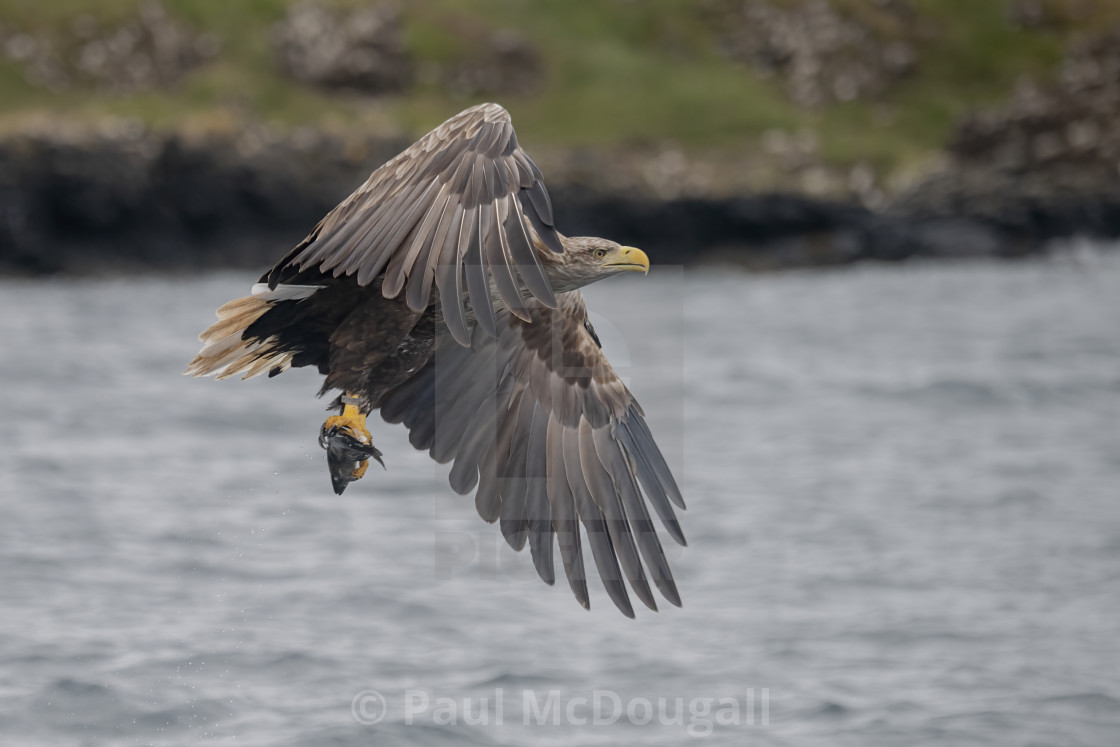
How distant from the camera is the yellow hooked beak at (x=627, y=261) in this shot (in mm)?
5617

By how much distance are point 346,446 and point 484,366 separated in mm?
666

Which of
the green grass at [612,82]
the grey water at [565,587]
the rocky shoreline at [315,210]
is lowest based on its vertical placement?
the grey water at [565,587]

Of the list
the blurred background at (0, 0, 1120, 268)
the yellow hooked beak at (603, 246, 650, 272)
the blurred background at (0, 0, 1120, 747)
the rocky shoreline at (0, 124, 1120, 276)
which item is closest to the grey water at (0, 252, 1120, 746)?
the blurred background at (0, 0, 1120, 747)

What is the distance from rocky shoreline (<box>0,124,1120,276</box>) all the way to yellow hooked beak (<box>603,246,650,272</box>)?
74.2 feet

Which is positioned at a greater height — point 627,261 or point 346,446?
point 627,261

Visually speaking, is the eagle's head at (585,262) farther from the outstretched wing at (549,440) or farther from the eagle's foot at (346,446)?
the eagle's foot at (346,446)

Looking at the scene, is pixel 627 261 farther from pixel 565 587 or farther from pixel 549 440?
pixel 565 587

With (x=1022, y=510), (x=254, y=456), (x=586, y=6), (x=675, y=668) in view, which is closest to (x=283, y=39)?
(x=586, y=6)

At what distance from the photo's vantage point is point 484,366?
19.9ft

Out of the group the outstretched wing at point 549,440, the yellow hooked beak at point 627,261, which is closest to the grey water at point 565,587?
the outstretched wing at point 549,440

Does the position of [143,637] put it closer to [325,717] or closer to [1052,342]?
[325,717]

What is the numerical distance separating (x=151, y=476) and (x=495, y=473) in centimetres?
603

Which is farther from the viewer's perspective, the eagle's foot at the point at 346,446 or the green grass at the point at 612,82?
the green grass at the point at 612,82

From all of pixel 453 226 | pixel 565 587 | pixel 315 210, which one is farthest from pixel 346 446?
pixel 315 210
